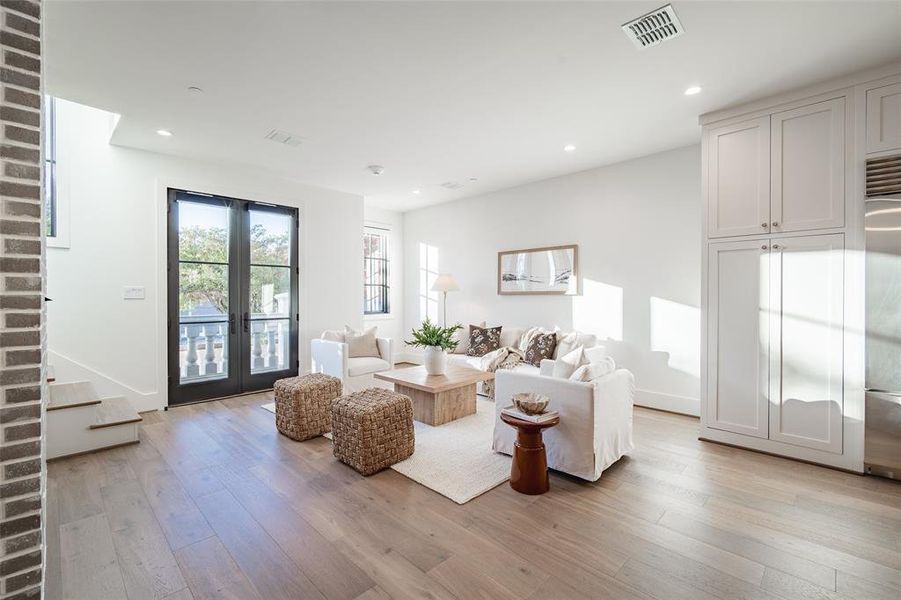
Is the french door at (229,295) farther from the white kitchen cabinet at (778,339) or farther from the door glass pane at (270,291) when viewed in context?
the white kitchen cabinet at (778,339)

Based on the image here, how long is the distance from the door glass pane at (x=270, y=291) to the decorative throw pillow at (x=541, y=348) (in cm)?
330

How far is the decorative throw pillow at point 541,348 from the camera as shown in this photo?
454 centimetres

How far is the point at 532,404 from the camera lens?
2.49 m

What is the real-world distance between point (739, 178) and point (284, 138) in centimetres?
415

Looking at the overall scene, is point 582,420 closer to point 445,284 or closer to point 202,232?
point 445,284

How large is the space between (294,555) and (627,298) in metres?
4.06

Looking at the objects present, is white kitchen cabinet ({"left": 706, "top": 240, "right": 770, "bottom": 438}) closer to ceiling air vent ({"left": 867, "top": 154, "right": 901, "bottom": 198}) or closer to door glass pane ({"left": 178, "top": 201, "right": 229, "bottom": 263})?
ceiling air vent ({"left": 867, "top": 154, "right": 901, "bottom": 198})

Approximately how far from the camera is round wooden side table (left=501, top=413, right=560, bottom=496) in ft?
8.01

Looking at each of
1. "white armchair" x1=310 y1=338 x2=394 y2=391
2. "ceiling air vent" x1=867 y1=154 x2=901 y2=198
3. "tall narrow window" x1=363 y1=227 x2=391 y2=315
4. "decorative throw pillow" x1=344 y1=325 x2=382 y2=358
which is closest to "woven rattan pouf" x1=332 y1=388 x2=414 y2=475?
"white armchair" x1=310 y1=338 x2=394 y2=391

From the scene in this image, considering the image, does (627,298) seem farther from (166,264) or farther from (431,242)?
(166,264)

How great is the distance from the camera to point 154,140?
3.94 meters

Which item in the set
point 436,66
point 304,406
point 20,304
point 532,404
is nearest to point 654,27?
point 436,66

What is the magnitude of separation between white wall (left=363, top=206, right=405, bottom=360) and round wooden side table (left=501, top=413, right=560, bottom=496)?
15.8ft

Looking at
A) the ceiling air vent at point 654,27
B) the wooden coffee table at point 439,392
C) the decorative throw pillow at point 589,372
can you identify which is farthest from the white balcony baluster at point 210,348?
the ceiling air vent at point 654,27
